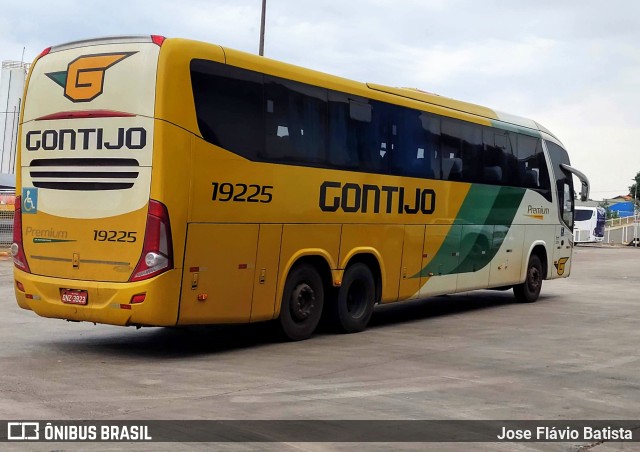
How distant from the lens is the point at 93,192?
11039 mm

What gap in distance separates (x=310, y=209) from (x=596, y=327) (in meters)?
5.64

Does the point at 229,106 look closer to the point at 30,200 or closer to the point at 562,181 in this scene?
the point at 30,200

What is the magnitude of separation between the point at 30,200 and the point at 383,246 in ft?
17.1

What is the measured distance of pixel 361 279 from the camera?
14.0 metres

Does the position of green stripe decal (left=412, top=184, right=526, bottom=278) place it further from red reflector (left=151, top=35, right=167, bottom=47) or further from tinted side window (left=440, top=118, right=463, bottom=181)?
red reflector (left=151, top=35, right=167, bottom=47)

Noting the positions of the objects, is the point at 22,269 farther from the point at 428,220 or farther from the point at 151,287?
the point at 428,220

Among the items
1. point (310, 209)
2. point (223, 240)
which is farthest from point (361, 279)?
point (223, 240)

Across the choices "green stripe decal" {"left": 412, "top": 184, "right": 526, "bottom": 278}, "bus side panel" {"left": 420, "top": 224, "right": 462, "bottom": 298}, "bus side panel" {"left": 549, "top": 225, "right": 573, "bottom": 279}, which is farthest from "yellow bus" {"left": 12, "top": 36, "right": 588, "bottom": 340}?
"bus side panel" {"left": 549, "top": 225, "right": 573, "bottom": 279}

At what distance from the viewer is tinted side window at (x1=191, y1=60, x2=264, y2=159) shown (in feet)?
36.2

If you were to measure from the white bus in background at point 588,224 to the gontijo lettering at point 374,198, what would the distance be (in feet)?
150

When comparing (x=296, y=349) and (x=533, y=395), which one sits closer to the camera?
(x=533, y=395)

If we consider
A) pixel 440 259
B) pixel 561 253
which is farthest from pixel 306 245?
pixel 561 253

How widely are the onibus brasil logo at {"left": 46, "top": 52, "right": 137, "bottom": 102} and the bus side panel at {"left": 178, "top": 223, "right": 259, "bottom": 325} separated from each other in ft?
6.34

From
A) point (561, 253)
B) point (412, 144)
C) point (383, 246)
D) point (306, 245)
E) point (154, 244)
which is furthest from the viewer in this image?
point (561, 253)
